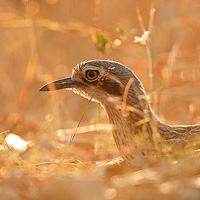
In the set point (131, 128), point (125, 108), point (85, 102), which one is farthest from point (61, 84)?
point (85, 102)

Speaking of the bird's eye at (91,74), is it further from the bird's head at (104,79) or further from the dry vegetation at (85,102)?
the dry vegetation at (85,102)

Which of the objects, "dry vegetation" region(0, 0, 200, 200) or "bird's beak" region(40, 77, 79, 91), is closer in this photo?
"dry vegetation" region(0, 0, 200, 200)

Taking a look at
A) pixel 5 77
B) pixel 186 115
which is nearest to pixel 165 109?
pixel 186 115

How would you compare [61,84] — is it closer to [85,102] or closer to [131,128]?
[131,128]

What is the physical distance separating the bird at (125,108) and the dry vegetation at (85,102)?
0.17 m

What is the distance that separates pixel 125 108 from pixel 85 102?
4734 mm

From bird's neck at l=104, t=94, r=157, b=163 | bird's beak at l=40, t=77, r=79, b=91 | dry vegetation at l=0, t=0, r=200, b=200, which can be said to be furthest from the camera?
bird's beak at l=40, t=77, r=79, b=91

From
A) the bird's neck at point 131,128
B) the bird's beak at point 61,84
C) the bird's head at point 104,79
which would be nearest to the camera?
the bird's neck at point 131,128

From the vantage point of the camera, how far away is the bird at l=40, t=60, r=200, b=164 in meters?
4.09

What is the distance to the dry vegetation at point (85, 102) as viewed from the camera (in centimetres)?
285

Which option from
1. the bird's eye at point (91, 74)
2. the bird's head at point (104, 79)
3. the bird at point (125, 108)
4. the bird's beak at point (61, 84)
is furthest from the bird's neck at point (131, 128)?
the bird's beak at point (61, 84)

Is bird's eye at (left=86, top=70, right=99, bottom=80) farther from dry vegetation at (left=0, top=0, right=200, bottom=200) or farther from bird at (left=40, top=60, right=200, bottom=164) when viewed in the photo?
dry vegetation at (left=0, top=0, right=200, bottom=200)

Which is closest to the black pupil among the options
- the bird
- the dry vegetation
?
the bird

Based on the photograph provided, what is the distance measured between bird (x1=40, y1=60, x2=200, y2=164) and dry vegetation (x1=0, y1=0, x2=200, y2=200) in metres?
0.17
